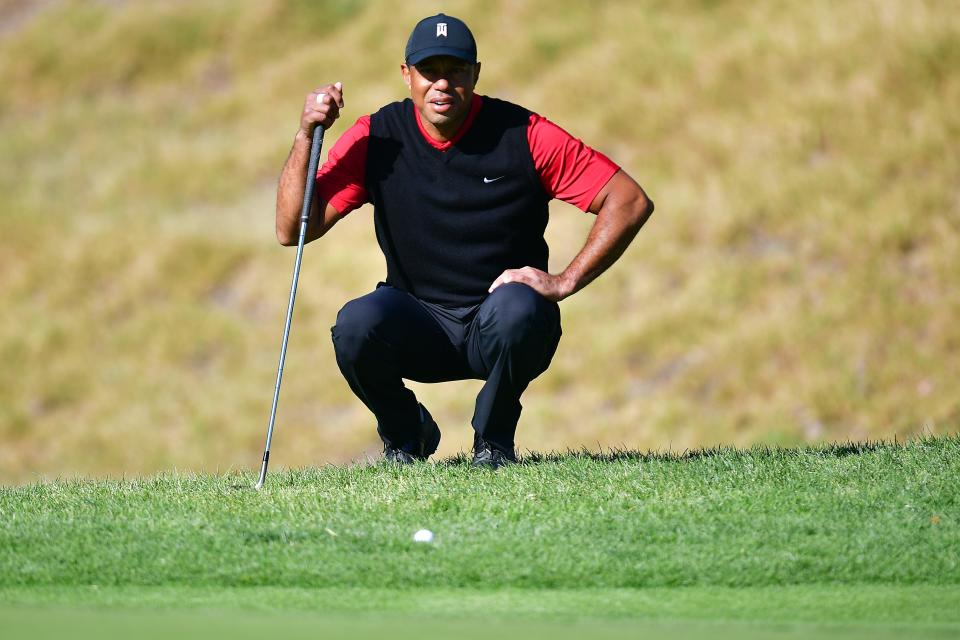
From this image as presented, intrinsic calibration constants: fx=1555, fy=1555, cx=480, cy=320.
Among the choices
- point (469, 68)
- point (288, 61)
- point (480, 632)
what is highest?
point (288, 61)

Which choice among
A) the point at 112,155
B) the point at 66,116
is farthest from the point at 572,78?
the point at 66,116

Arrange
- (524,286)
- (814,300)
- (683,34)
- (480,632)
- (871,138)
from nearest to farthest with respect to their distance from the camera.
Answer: (480,632), (524,286), (814,300), (871,138), (683,34)

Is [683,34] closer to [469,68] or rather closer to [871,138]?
[871,138]

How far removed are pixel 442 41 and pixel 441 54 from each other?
0.05 meters

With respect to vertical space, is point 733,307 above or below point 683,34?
below

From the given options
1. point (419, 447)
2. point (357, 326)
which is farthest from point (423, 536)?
point (419, 447)

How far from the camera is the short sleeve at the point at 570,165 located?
603 centimetres

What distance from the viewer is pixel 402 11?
2092cm

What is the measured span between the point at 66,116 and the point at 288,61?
3.63 meters

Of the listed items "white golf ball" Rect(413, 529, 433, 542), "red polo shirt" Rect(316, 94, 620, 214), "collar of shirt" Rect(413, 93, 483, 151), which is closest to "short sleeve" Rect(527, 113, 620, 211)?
"red polo shirt" Rect(316, 94, 620, 214)

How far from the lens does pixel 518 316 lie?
581cm

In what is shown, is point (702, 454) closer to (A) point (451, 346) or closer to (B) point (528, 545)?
(A) point (451, 346)

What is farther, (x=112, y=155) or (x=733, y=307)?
(x=112, y=155)

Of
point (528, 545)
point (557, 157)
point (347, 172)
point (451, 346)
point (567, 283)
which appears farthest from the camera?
point (347, 172)
